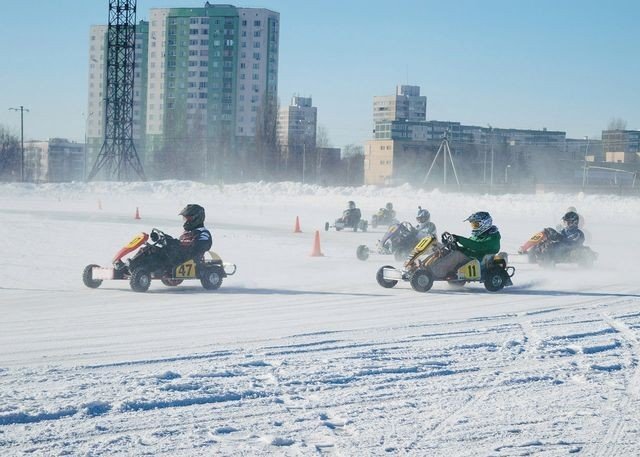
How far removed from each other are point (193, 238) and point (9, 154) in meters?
93.8

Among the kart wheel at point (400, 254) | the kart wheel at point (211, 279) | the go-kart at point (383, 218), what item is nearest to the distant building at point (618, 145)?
the go-kart at point (383, 218)

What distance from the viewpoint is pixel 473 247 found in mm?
15398

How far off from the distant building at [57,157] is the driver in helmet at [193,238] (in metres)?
129

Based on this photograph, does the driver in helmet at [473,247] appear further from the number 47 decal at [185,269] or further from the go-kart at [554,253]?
the go-kart at [554,253]

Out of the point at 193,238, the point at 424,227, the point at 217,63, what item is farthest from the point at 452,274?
the point at 217,63

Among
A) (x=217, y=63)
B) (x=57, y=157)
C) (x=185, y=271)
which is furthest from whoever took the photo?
(x=57, y=157)

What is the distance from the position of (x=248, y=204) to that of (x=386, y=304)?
42886 mm

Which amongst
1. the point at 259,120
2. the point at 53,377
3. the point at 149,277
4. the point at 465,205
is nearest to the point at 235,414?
the point at 53,377

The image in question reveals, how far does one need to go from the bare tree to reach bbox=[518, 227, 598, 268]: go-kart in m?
87.0

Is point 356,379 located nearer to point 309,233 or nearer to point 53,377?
point 53,377

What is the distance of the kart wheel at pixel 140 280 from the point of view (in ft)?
47.5

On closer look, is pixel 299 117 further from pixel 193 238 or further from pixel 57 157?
pixel 193 238

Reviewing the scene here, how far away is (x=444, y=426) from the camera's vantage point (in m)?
6.59

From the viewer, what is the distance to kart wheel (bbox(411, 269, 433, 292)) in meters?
15.1
